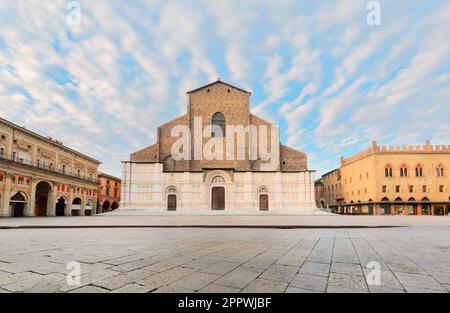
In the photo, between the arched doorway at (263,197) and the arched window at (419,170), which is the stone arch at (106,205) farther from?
the arched window at (419,170)

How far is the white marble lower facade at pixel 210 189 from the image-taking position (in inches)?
1398

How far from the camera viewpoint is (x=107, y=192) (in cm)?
5328

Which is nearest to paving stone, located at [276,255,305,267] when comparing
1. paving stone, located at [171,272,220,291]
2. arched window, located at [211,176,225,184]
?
paving stone, located at [171,272,220,291]

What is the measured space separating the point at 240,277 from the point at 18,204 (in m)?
34.8

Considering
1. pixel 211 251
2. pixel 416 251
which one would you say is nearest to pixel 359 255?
pixel 416 251

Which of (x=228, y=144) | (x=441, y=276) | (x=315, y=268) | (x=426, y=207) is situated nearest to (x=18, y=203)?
(x=228, y=144)

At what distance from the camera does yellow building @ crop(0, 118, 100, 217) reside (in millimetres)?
26500

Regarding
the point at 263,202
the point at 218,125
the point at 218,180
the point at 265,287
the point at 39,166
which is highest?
the point at 218,125

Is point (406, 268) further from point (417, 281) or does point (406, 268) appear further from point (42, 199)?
point (42, 199)

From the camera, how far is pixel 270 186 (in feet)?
121

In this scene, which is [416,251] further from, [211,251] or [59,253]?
[59,253]

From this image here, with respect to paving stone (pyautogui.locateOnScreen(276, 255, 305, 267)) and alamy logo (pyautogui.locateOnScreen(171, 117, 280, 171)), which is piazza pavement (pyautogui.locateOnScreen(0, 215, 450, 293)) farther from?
alamy logo (pyautogui.locateOnScreen(171, 117, 280, 171))

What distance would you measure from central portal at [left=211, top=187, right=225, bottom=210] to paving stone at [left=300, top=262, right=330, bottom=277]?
32.6 meters
